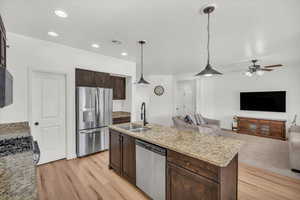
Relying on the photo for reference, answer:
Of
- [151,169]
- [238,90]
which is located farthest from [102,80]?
[238,90]

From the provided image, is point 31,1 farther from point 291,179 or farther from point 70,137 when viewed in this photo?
point 291,179

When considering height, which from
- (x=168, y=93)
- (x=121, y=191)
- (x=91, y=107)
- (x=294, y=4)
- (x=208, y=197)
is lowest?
(x=121, y=191)

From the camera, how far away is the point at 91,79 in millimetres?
3693

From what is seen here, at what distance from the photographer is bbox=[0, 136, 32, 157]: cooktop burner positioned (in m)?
1.56

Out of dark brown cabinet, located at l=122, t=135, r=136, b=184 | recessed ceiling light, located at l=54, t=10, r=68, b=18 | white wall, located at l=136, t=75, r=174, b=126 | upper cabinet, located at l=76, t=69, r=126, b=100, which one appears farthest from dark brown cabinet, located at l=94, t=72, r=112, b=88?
white wall, located at l=136, t=75, r=174, b=126

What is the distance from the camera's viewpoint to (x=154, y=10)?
1909mm

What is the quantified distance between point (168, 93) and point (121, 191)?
582 cm

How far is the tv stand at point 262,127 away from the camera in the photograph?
16.2 feet

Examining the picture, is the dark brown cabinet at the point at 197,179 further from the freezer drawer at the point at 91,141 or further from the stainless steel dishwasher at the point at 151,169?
the freezer drawer at the point at 91,141

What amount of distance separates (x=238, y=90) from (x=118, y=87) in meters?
5.12

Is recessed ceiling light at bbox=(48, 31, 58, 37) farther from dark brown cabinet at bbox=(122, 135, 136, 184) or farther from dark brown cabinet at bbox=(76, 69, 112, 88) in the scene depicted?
dark brown cabinet at bbox=(122, 135, 136, 184)

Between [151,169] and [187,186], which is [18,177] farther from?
[187,186]

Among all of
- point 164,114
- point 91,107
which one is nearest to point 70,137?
point 91,107

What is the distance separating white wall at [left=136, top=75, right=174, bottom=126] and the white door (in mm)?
4355
